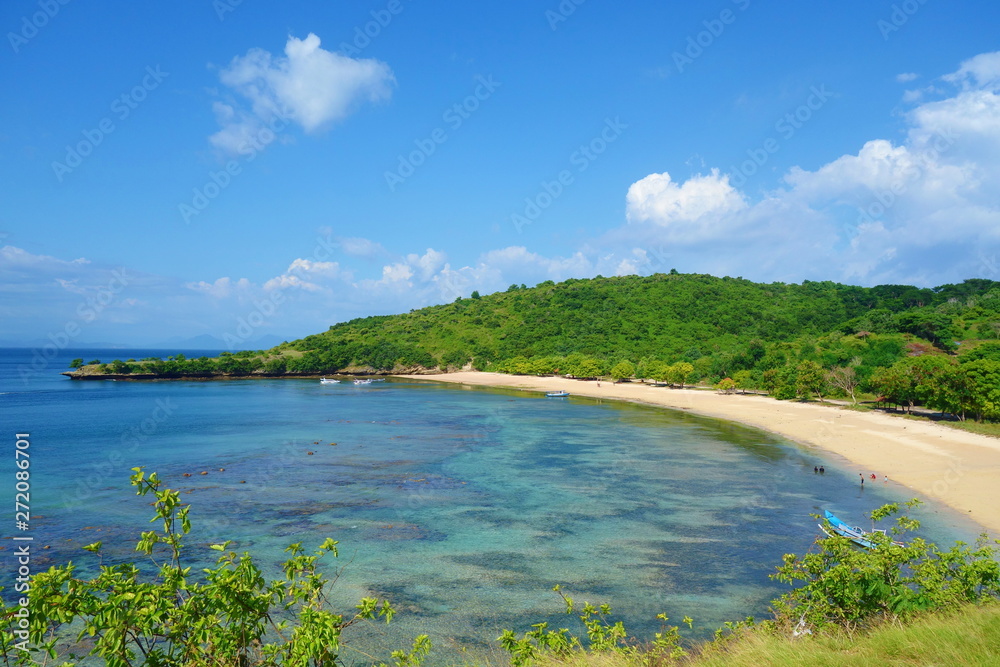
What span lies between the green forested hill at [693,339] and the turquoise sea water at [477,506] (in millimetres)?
20069

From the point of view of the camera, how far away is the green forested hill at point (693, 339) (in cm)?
6588

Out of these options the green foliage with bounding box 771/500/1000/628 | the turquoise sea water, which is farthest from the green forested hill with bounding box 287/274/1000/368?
the green foliage with bounding box 771/500/1000/628

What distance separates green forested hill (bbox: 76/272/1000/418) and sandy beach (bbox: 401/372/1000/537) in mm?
4972

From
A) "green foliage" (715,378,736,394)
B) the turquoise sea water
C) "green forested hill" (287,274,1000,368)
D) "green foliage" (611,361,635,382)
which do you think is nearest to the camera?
the turquoise sea water

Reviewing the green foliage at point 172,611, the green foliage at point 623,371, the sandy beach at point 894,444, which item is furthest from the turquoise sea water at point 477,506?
the green foliage at point 623,371

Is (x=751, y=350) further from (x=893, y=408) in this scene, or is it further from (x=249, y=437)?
(x=249, y=437)

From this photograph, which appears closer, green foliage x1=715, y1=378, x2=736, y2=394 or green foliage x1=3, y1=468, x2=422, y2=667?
green foliage x1=3, y1=468, x2=422, y2=667

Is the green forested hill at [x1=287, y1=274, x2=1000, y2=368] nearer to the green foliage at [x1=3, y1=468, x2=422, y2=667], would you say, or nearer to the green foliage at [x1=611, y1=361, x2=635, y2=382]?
the green foliage at [x1=611, y1=361, x2=635, y2=382]

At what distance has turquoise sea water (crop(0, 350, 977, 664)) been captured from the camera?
695 inches

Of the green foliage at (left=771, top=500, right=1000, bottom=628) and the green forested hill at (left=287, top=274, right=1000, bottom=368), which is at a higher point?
the green forested hill at (left=287, top=274, right=1000, bottom=368)

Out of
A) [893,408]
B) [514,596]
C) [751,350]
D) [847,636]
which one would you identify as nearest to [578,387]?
[751,350]

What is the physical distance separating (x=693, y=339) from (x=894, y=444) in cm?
8168

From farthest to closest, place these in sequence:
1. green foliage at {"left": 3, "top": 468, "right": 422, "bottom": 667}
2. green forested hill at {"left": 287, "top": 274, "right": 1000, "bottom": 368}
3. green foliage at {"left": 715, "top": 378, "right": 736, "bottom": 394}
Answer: green forested hill at {"left": 287, "top": 274, "right": 1000, "bottom": 368} < green foliage at {"left": 715, "top": 378, "right": 736, "bottom": 394} < green foliage at {"left": 3, "top": 468, "right": 422, "bottom": 667}

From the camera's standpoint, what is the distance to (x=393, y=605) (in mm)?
17141
